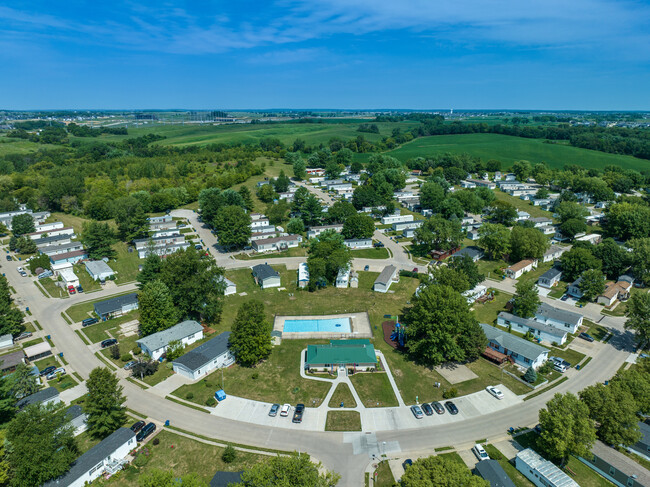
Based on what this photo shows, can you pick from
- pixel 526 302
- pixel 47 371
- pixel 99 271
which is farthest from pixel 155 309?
pixel 526 302

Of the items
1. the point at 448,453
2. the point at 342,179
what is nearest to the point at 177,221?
the point at 342,179

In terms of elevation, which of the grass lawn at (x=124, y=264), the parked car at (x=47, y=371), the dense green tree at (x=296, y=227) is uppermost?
the dense green tree at (x=296, y=227)

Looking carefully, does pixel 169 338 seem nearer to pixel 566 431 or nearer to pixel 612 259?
pixel 566 431

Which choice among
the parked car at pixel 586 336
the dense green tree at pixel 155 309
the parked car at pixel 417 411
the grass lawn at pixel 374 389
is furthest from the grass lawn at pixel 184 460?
the parked car at pixel 586 336

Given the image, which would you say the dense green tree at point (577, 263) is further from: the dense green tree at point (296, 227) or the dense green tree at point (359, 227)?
the dense green tree at point (296, 227)

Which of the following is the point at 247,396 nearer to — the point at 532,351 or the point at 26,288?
the point at 532,351

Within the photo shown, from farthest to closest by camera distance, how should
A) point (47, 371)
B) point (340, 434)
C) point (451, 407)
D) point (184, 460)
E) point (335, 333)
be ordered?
point (335, 333) → point (47, 371) → point (451, 407) → point (340, 434) → point (184, 460)
